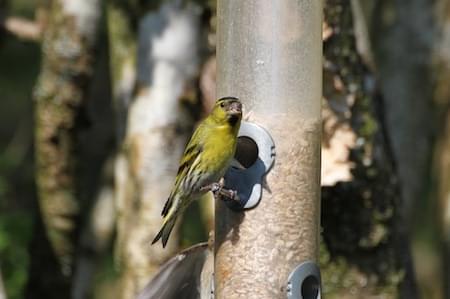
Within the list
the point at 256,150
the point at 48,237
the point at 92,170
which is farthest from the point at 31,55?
the point at 256,150

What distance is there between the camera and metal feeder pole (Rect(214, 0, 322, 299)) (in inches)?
239

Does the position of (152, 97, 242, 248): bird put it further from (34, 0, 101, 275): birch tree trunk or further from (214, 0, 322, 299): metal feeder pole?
(34, 0, 101, 275): birch tree trunk

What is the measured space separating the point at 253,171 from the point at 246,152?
12 centimetres

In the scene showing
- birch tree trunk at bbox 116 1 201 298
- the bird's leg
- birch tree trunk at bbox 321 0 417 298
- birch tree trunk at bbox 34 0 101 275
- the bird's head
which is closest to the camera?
the bird's head

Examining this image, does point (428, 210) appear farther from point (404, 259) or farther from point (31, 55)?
point (404, 259)

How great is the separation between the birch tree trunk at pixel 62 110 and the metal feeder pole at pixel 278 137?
3295 mm

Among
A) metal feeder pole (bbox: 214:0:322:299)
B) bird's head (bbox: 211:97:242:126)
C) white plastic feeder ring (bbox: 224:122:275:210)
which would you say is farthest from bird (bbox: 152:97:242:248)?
metal feeder pole (bbox: 214:0:322:299)

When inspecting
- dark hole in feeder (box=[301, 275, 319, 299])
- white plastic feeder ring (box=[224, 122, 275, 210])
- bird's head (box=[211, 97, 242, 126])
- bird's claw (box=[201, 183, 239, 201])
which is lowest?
dark hole in feeder (box=[301, 275, 319, 299])

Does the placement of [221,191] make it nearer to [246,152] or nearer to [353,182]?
[246,152]

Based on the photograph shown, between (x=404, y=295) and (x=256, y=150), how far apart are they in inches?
76.4

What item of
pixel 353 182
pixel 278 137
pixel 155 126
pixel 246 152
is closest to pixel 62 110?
pixel 155 126

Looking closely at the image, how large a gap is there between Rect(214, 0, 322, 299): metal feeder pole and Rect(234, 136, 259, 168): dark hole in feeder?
0.09 metres

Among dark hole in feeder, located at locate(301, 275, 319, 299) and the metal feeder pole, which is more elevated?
the metal feeder pole

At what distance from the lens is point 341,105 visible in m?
7.42
